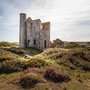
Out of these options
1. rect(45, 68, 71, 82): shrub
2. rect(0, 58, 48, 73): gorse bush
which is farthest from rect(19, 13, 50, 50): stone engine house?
rect(45, 68, 71, 82): shrub

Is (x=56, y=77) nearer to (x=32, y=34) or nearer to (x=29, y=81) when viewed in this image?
(x=29, y=81)

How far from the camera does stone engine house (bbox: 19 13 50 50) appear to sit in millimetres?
30898

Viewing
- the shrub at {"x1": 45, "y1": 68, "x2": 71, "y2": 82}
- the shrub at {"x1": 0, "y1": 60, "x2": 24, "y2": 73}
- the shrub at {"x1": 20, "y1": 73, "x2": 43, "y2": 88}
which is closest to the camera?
the shrub at {"x1": 20, "y1": 73, "x2": 43, "y2": 88}

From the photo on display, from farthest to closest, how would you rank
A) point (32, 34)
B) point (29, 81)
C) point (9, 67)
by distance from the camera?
point (32, 34) → point (9, 67) → point (29, 81)

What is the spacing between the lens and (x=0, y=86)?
6734mm

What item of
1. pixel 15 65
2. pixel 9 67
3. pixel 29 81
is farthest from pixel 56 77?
pixel 9 67

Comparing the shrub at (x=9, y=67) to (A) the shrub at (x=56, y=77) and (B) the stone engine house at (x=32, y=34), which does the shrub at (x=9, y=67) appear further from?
(B) the stone engine house at (x=32, y=34)

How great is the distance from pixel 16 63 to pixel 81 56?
1073cm

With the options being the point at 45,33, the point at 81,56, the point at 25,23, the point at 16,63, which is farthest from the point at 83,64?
the point at 25,23

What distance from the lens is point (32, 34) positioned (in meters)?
32.0

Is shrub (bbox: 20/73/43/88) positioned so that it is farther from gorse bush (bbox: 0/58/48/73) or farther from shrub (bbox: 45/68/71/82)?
gorse bush (bbox: 0/58/48/73)

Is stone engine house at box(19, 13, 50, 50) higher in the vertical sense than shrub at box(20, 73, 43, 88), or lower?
higher

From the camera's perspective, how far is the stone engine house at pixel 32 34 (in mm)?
30898

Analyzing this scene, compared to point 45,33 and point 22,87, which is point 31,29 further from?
point 22,87
